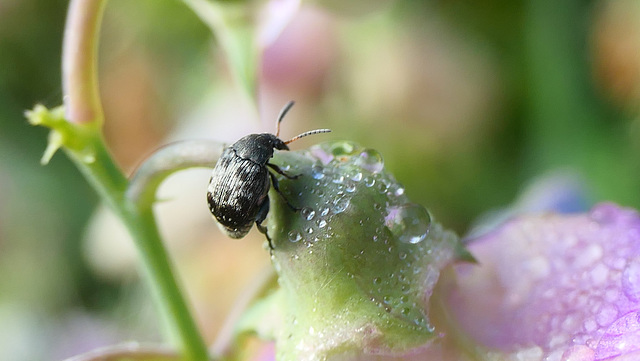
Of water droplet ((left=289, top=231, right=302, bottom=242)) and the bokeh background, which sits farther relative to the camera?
the bokeh background

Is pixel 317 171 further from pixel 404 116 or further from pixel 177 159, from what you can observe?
pixel 404 116

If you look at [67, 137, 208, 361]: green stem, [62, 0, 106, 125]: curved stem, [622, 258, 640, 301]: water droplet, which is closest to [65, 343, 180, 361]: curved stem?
[67, 137, 208, 361]: green stem

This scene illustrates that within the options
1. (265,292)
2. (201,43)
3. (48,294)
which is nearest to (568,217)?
(265,292)

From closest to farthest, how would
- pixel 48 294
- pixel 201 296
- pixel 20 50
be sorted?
pixel 201 296
pixel 48 294
pixel 20 50

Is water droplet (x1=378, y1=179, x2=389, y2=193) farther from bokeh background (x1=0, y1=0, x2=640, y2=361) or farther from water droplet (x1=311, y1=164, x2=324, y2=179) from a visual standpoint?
bokeh background (x1=0, y1=0, x2=640, y2=361)

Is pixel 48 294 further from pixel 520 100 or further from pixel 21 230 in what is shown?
pixel 520 100

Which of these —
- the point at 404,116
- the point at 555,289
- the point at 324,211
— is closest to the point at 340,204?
the point at 324,211
